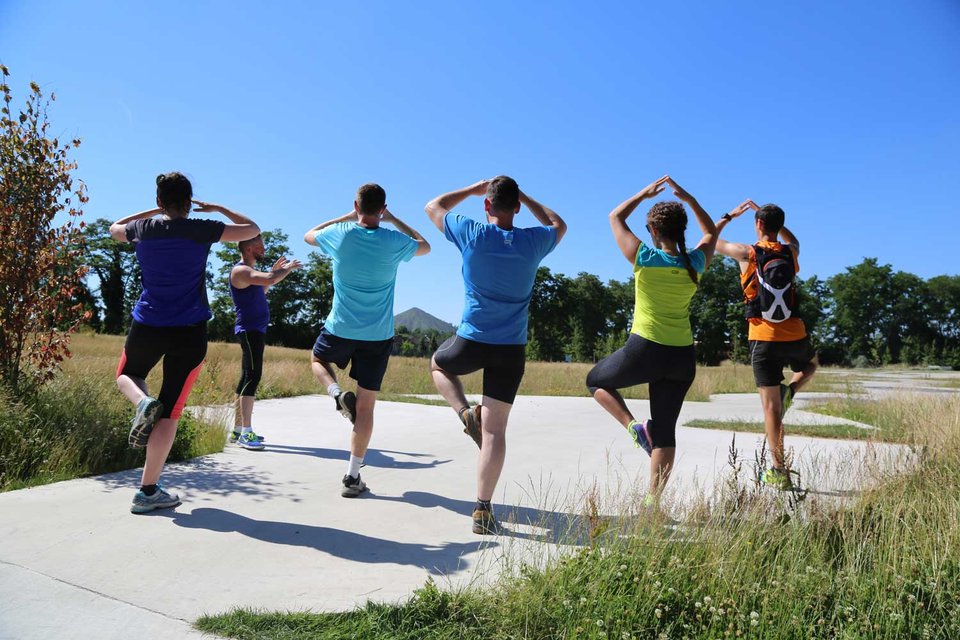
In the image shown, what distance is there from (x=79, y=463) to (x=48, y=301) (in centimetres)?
168

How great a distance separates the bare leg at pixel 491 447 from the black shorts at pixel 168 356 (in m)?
1.87

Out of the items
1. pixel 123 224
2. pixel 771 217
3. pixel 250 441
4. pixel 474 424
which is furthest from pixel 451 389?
pixel 771 217

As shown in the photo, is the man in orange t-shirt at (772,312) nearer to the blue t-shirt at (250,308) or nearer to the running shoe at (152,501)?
the running shoe at (152,501)

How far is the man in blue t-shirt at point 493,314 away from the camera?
375 cm

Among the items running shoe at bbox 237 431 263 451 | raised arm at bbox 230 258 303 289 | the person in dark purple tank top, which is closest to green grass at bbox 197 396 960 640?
raised arm at bbox 230 258 303 289

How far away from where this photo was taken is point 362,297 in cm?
455

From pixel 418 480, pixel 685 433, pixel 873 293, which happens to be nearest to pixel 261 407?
pixel 418 480

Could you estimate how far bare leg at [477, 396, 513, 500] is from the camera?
3684mm

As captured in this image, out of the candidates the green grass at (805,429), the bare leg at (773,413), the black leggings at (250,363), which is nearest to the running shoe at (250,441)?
the black leggings at (250,363)

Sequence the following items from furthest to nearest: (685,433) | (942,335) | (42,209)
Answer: (942,335) < (685,433) < (42,209)

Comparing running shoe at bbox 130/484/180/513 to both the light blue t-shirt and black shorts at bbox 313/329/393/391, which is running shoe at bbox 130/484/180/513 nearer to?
black shorts at bbox 313/329/393/391

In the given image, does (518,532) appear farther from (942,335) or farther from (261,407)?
(942,335)

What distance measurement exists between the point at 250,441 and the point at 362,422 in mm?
2026

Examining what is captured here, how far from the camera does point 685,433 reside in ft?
24.5
